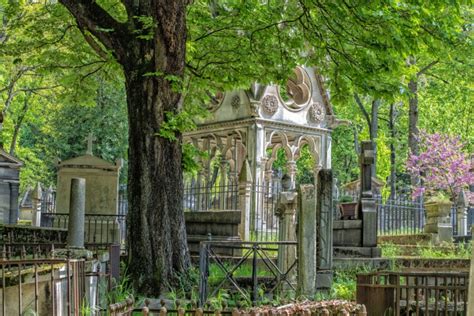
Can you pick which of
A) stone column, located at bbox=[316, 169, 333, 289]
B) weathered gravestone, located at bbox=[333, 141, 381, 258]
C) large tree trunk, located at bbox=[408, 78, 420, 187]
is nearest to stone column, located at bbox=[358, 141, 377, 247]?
weathered gravestone, located at bbox=[333, 141, 381, 258]

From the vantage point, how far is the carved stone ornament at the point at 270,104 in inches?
914

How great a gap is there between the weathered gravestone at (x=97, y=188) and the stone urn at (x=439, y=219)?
30.5 ft

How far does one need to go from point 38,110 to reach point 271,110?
17085 mm

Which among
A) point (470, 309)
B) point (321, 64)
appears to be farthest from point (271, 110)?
point (470, 309)

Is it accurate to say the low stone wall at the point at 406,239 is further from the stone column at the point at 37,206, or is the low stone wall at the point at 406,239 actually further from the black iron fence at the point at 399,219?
the stone column at the point at 37,206

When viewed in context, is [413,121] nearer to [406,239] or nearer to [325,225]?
[406,239]

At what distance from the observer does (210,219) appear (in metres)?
19.7

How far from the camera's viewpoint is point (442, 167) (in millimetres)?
33000

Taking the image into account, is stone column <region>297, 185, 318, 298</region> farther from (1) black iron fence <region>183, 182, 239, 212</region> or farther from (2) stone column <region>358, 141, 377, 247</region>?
(1) black iron fence <region>183, 182, 239, 212</region>

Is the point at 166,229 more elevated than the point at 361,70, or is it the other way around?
the point at 361,70

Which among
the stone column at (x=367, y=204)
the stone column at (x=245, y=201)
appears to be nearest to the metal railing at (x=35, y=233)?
the stone column at (x=245, y=201)

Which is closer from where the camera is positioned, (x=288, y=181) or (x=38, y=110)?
(x=288, y=181)

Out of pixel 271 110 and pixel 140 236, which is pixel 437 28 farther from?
pixel 271 110

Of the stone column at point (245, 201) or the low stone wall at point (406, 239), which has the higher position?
the stone column at point (245, 201)
